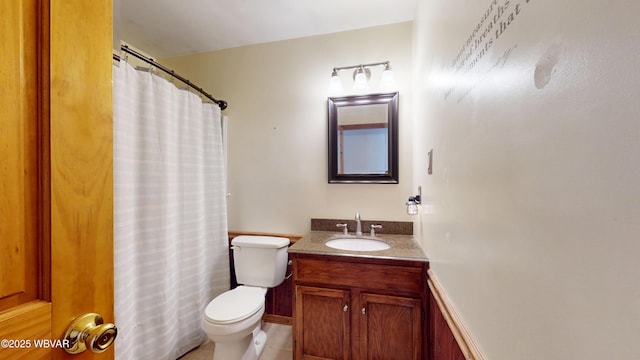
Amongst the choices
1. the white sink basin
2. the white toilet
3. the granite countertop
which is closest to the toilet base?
the white toilet

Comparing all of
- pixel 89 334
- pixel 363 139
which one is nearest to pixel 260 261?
pixel 363 139

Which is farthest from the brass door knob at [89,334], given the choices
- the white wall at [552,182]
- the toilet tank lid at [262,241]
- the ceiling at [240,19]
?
the ceiling at [240,19]

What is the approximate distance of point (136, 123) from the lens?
1475 millimetres

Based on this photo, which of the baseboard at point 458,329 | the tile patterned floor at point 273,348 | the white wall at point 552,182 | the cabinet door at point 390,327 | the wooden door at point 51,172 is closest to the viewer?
the white wall at point 552,182

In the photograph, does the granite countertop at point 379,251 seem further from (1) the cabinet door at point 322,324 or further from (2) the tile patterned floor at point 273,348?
(2) the tile patterned floor at point 273,348

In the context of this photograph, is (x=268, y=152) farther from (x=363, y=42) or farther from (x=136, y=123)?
(x=363, y=42)

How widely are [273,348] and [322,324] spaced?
1.93ft

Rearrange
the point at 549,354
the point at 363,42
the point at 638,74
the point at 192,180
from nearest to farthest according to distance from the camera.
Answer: the point at 638,74
the point at 549,354
the point at 192,180
the point at 363,42

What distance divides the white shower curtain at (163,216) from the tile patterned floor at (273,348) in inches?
3.4

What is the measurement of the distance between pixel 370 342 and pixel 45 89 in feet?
5.55

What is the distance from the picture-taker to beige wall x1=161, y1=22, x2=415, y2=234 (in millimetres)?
1927

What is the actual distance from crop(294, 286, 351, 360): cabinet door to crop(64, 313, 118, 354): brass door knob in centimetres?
110

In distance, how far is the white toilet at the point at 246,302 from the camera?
1.42 meters

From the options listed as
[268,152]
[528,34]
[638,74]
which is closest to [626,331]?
[638,74]
